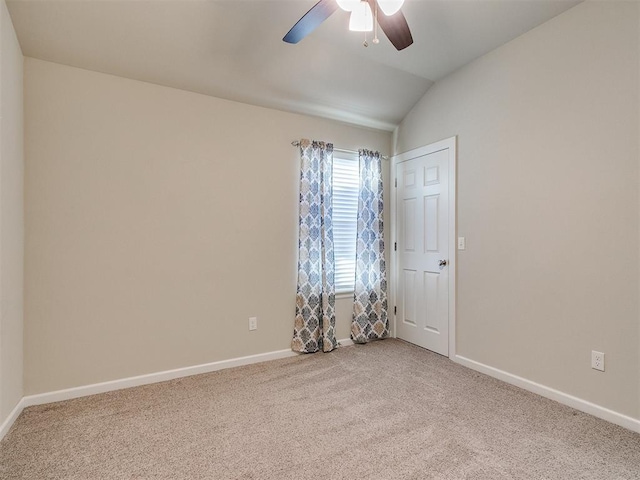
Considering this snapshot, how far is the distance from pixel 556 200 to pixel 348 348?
→ 2340 millimetres

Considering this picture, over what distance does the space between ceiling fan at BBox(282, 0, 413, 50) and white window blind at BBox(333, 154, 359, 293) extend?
179 cm

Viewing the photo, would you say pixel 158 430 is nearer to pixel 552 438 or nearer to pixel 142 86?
pixel 552 438

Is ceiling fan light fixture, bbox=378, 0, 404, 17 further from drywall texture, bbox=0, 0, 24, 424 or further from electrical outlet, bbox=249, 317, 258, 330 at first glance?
electrical outlet, bbox=249, 317, 258, 330

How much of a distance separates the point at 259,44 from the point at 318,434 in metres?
2.85

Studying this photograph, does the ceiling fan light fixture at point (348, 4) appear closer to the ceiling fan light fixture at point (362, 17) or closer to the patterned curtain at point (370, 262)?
the ceiling fan light fixture at point (362, 17)

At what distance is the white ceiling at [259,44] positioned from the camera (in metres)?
2.21

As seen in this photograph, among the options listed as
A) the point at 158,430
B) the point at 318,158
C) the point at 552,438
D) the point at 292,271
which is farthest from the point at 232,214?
the point at 552,438

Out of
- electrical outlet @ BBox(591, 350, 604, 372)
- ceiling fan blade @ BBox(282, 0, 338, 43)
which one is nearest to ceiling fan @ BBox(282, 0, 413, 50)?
ceiling fan blade @ BBox(282, 0, 338, 43)

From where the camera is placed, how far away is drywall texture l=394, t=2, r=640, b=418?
2.07 metres

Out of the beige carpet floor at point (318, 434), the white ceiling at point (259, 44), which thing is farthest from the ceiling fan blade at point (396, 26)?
the beige carpet floor at point (318, 434)

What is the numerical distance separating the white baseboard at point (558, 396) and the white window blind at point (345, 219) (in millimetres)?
1402

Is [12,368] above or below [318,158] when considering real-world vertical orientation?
below

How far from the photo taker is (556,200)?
2404mm

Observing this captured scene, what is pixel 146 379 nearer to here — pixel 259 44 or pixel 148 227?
pixel 148 227
